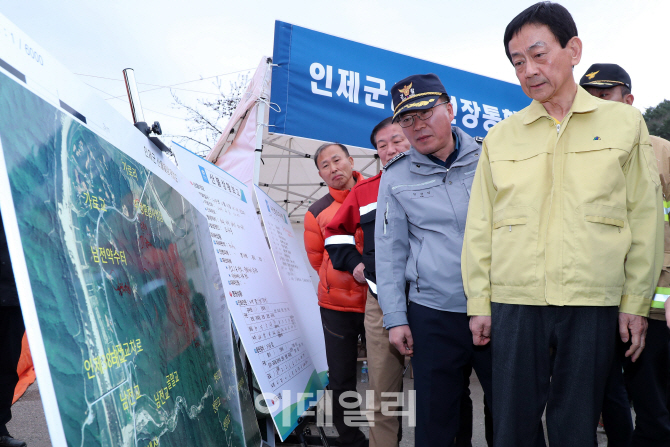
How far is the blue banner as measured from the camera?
4215mm

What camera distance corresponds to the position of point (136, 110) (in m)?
1.68

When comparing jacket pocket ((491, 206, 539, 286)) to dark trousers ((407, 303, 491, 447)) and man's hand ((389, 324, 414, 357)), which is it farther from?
man's hand ((389, 324, 414, 357))

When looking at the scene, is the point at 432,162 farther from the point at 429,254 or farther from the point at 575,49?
the point at 575,49

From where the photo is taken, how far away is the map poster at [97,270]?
2.46 feet

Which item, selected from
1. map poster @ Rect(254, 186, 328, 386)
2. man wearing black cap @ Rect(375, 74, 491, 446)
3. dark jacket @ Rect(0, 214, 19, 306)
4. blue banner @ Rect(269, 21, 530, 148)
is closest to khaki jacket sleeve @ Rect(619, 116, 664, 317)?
man wearing black cap @ Rect(375, 74, 491, 446)

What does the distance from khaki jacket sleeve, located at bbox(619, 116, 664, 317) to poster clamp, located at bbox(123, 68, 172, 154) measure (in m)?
Answer: 1.57

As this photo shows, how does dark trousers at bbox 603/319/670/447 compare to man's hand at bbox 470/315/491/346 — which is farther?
dark trousers at bbox 603/319/670/447

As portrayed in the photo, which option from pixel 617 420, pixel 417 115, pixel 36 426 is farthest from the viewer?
pixel 36 426

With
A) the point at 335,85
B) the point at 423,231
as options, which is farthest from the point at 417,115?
the point at 335,85

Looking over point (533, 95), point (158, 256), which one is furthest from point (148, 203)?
point (533, 95)

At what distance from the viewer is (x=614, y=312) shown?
4.42 ft

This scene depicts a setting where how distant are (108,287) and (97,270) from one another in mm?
50

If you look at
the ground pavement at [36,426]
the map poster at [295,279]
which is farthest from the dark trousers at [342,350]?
the ground pavement at [36,426]

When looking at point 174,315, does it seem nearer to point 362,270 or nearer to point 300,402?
point 362,270
